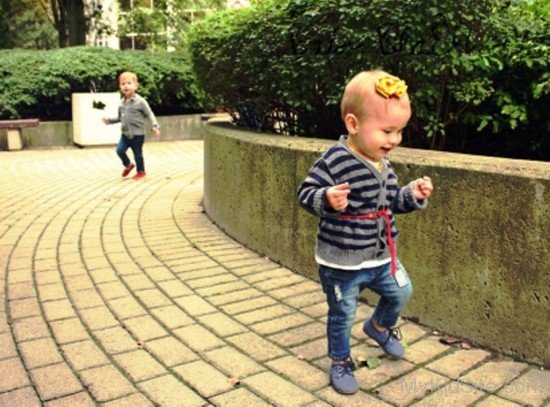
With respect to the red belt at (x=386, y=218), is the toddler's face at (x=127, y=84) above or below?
above

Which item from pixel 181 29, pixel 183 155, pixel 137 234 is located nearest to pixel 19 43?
pixel 181 29

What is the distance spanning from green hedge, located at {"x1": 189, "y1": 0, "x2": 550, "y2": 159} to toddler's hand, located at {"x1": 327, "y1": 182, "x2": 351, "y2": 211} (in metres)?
1.92

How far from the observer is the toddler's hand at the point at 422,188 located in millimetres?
2537

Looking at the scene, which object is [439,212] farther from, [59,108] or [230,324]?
[59,108]

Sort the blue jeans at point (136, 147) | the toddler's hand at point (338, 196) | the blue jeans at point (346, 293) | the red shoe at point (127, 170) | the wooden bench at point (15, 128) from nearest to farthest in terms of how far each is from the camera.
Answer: the toddler's hand at point (338, 196) < the blue jeans at point (346, 293) < the blue jeans at point (136, 147) < the red shoe at point (127, 170) < the wooden bench at point (15, 128)

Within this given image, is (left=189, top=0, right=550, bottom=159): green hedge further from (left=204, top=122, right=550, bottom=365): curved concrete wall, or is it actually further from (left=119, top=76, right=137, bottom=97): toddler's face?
(left=119, top=76, right=137, bottom=97): toddler's face

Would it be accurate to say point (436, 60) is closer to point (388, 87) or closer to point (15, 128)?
point (388, 87)

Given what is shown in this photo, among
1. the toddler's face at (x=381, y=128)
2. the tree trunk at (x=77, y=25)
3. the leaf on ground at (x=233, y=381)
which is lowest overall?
the leaf on ground at (x=233, y=381)

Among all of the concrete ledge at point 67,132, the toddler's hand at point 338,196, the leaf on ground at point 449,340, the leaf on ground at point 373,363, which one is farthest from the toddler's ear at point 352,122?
the concrete ledge at point 67,132

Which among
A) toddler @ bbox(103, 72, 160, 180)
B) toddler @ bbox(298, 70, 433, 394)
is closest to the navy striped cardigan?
toddler @ bbox(298, 70, 433, 394)

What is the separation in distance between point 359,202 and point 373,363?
923 mm

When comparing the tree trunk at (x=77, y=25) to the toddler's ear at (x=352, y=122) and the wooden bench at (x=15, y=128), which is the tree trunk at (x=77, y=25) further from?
the toddler's ear at (x=352, y=122)

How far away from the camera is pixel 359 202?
2.58 m

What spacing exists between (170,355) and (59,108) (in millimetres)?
11721
